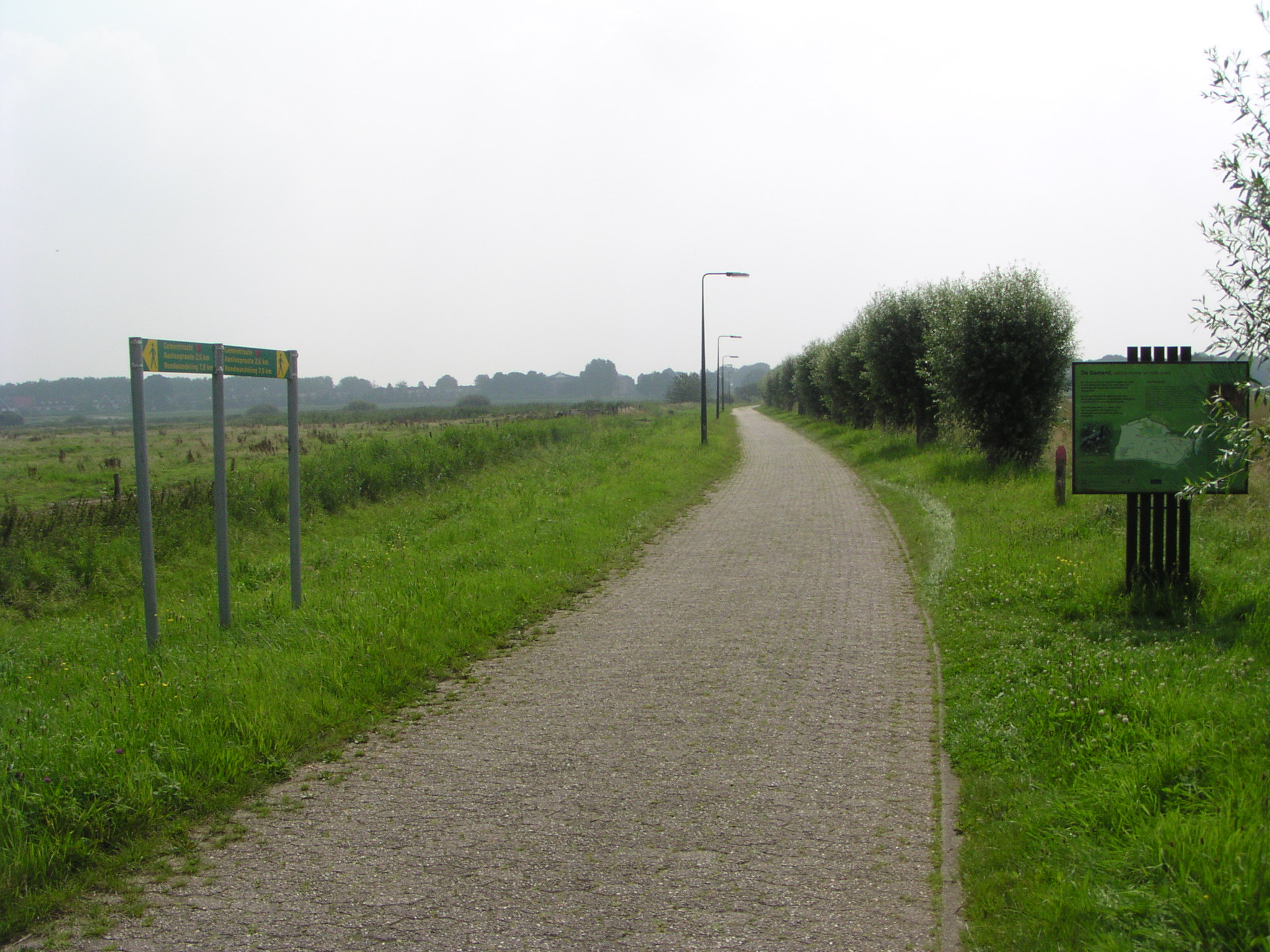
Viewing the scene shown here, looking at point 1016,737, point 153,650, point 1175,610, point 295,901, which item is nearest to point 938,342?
point 1175,610

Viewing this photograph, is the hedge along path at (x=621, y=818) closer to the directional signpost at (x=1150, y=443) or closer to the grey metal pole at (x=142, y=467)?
the directional signpost at (x=1150, y=443)

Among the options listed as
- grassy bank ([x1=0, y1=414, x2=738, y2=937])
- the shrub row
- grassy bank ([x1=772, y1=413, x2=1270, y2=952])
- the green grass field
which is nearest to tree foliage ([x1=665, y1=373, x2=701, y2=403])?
the green grass field

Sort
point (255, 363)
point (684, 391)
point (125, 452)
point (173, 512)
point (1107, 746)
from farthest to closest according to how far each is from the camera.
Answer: point (684, 391) < point (125, 452) < point (173, 512) < point (255, 363) < point (1107, 746)

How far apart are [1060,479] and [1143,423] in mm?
5997

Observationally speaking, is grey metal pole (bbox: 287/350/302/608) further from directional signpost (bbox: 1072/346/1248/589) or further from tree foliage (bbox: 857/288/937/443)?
tree foliage (bbox: 857/288/937/443)

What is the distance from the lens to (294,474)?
8258 mm

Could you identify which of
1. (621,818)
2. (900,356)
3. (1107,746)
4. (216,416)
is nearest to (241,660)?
(216,416)

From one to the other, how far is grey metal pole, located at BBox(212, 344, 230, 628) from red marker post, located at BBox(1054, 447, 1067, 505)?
37.9 ft

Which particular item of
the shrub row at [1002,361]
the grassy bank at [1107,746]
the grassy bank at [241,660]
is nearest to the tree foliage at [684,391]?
the shrub row at [1002,361]

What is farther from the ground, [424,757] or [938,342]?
[938,342]

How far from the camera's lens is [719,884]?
3654 millimetres

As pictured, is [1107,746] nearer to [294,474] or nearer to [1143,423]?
[1143,423]

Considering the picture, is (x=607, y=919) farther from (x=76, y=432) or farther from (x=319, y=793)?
(x=76, y=432)

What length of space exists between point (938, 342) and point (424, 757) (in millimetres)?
17259
